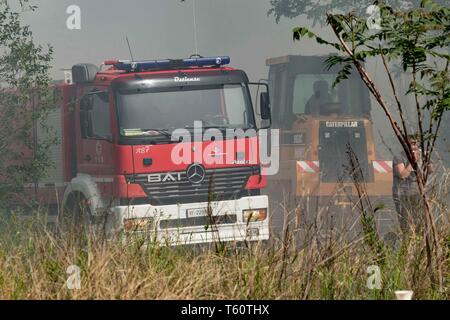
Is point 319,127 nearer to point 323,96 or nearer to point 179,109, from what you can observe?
point 323,96

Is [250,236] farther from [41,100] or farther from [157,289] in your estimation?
[41,100]

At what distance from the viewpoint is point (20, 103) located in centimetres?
1650

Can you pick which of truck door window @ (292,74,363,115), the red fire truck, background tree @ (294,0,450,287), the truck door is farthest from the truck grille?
truck door window @ (292,74,363,115)

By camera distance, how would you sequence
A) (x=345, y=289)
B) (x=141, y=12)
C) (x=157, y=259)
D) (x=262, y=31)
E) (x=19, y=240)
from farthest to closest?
(x=262, y=31)
(x=141, y=12)
(x=19, y=240)
(x=157, y=259)
(x=345, y=289)

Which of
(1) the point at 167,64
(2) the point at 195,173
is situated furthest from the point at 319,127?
(2) the point at 195,173

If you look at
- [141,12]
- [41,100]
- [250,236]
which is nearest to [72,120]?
[41,100]

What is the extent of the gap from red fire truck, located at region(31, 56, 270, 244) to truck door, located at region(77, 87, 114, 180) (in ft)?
0.04

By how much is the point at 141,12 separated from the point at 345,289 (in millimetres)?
20080

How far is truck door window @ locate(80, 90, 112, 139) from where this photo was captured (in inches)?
569

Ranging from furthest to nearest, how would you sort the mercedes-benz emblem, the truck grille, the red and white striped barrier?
1. the red and white striped barrier
2. the mercedes-benz emblem
3. the truck grille

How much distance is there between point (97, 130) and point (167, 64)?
4.38 ft

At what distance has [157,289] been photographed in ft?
24.6

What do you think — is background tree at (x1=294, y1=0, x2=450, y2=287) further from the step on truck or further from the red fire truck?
the step on truck

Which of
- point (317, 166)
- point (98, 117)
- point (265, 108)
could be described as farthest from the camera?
point (317, 166)
